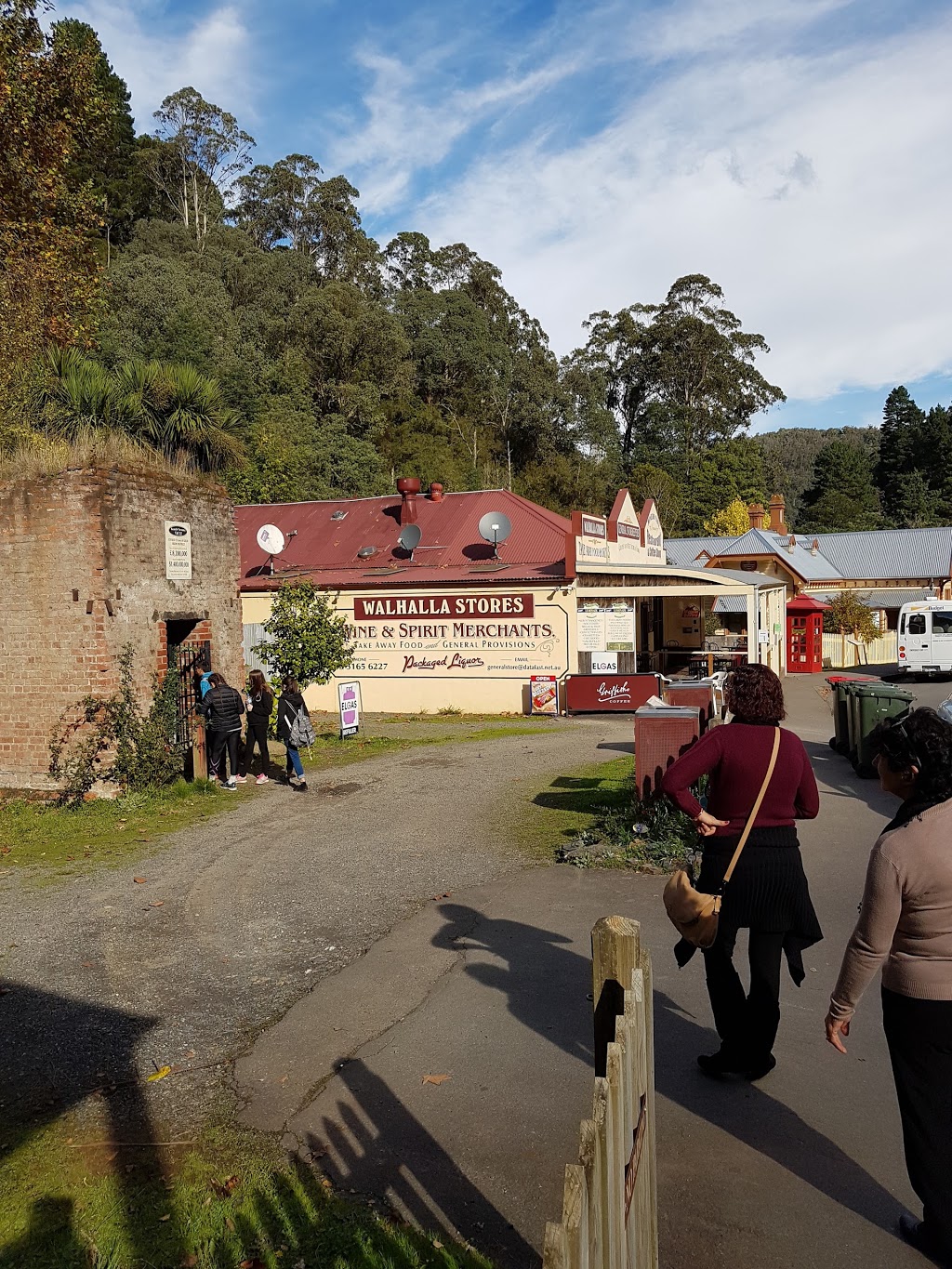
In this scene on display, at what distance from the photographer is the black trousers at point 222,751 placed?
12.6m

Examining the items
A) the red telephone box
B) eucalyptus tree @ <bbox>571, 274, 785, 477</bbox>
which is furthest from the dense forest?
the red telephone box

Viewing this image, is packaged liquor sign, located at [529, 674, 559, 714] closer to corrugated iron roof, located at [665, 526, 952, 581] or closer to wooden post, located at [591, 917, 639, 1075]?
wooden post, located at [591, 917, 639, 1075]

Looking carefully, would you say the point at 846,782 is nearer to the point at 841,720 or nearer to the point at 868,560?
the point at 841,720

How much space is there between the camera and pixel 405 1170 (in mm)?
3926

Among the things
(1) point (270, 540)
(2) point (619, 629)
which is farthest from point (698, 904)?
(1) point (270, 540)

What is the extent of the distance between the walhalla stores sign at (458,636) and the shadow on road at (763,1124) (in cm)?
1664

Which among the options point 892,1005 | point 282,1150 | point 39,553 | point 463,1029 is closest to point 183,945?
point 463,1029

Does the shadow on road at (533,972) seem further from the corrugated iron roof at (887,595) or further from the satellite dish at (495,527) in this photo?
the corrugated iron roof at (887,595)

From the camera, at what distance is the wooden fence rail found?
187 cm

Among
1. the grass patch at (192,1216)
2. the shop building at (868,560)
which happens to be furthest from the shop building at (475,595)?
the shop building at (868,560)

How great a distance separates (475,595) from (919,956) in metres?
19.1

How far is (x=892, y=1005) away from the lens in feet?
10.7

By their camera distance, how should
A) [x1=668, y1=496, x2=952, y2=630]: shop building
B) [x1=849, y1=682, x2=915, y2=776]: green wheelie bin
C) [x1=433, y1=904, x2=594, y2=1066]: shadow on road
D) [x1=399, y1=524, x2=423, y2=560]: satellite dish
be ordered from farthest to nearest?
1. [x1=668, y1=496, x2=952, y2=630]: shop building
2. [x1=399, y1=524, x2=423, y2=560]: satellite dish
3. [x1=849, y1=682, x2=915, y2=776]: green wheelie bin
4. [x1=433, y1=904, x2=594, y2=1066]: shadow on road

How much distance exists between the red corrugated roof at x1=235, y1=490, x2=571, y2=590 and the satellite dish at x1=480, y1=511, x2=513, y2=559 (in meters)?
0.62
